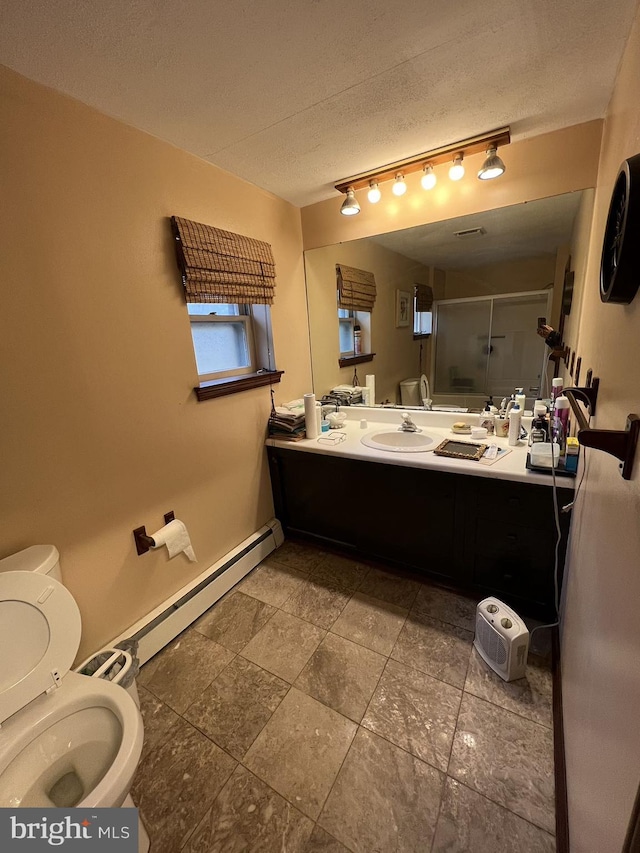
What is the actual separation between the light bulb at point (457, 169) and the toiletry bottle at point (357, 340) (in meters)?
0.96

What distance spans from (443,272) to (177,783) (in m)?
2.55

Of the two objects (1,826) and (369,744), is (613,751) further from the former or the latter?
(1,826)

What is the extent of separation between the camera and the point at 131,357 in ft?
4.67

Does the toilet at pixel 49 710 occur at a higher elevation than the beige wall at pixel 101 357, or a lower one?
lower

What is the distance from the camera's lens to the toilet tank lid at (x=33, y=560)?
107 centimetres

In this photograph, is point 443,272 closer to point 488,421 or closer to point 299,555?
point 488,421

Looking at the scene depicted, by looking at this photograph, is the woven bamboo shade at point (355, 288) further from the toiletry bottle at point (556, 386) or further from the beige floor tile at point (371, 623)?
the beige floor tile at point (371, 623)

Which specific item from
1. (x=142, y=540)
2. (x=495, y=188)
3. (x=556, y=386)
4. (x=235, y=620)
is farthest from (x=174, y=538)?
(x=495, y=188)

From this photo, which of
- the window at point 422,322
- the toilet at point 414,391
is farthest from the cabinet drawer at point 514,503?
the window at point 422,322

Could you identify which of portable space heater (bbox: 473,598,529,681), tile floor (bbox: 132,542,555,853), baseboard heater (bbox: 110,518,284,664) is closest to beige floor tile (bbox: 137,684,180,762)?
tile floor (bbox: 132,542,555,853)

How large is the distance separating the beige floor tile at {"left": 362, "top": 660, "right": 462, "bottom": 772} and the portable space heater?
20 centimetres

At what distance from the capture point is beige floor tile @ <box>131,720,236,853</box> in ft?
3.29

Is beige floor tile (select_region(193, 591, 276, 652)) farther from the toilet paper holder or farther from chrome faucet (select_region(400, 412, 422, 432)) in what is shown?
chrome faucet (select_region(400, 412, 422, 432))

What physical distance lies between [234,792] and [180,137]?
2463 millimetres
